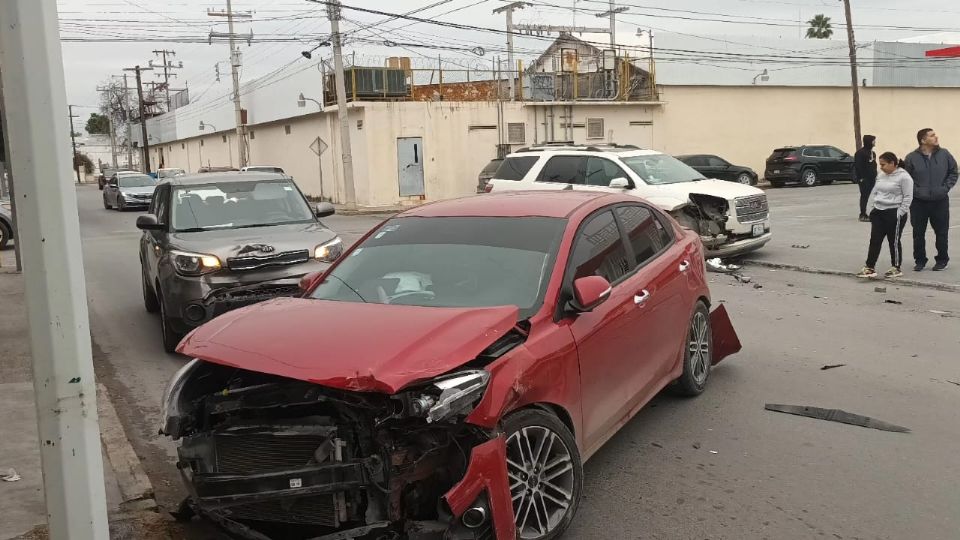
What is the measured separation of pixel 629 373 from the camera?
479 centimetres

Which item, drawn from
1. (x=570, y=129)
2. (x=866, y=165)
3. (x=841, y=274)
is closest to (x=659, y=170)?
(x=841, y=274)

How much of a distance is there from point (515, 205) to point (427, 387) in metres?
2.05

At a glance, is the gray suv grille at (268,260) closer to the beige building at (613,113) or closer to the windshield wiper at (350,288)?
the windshield wiper at (350,288)

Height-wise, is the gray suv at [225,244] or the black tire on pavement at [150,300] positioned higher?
the gray suv at [225,244]

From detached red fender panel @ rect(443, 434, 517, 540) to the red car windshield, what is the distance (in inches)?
35.7

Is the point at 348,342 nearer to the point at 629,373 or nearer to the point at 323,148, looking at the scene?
the point at 629,373

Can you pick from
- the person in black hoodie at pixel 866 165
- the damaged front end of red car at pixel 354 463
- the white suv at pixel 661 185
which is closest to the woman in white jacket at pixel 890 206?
the white suv at pixel 661 185

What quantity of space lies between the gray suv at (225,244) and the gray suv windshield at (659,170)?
21.5 ft

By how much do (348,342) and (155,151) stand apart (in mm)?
82656

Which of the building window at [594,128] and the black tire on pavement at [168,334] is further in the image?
the building window at [594,128]

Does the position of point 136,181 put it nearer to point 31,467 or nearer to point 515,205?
point 31,467

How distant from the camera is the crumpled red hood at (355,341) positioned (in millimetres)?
3373

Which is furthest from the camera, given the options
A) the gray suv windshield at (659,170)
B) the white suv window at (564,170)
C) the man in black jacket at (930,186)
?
the white suv window at (564,170)

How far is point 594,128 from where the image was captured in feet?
114
